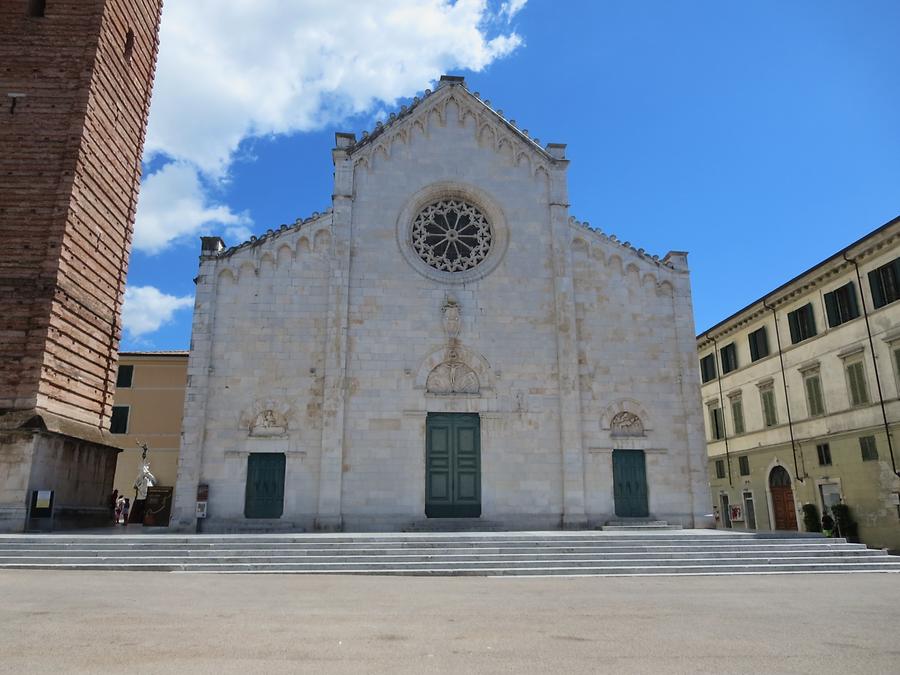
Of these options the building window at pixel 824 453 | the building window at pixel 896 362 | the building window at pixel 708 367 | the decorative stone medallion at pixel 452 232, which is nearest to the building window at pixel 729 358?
the building window at pixel 708 367

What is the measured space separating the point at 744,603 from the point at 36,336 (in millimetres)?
19108

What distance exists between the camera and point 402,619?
8078 millimetres

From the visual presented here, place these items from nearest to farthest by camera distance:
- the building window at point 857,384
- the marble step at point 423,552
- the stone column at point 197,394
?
the marble step at point 423,552
the stone column at point 197,394
the building window at point 857,384

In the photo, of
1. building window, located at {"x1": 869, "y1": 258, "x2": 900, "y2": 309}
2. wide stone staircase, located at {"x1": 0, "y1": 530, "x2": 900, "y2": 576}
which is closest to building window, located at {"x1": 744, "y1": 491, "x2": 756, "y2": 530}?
building window, located at {"x1": 869, "y1": 258, "x2": 900, "y2": 309}

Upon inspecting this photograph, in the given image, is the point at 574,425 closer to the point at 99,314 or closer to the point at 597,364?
the point at 597,364

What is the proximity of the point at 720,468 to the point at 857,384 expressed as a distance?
1258 cm

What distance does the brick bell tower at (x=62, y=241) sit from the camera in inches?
736

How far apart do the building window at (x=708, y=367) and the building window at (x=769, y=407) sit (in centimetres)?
487

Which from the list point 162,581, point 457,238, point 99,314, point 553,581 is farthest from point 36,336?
point 553,581

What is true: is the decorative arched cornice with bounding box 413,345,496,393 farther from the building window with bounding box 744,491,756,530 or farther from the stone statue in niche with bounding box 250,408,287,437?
the building window with bounding box 744,491,756,530

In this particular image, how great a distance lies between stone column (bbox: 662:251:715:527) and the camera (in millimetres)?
21094

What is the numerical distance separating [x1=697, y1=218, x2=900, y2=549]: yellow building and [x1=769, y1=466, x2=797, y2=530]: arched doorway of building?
2.0 inches

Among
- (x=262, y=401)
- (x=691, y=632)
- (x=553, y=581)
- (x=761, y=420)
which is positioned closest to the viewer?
(x=691, y=632)

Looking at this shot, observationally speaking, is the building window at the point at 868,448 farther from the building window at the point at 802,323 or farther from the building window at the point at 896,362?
the building window at the point at 802,323
